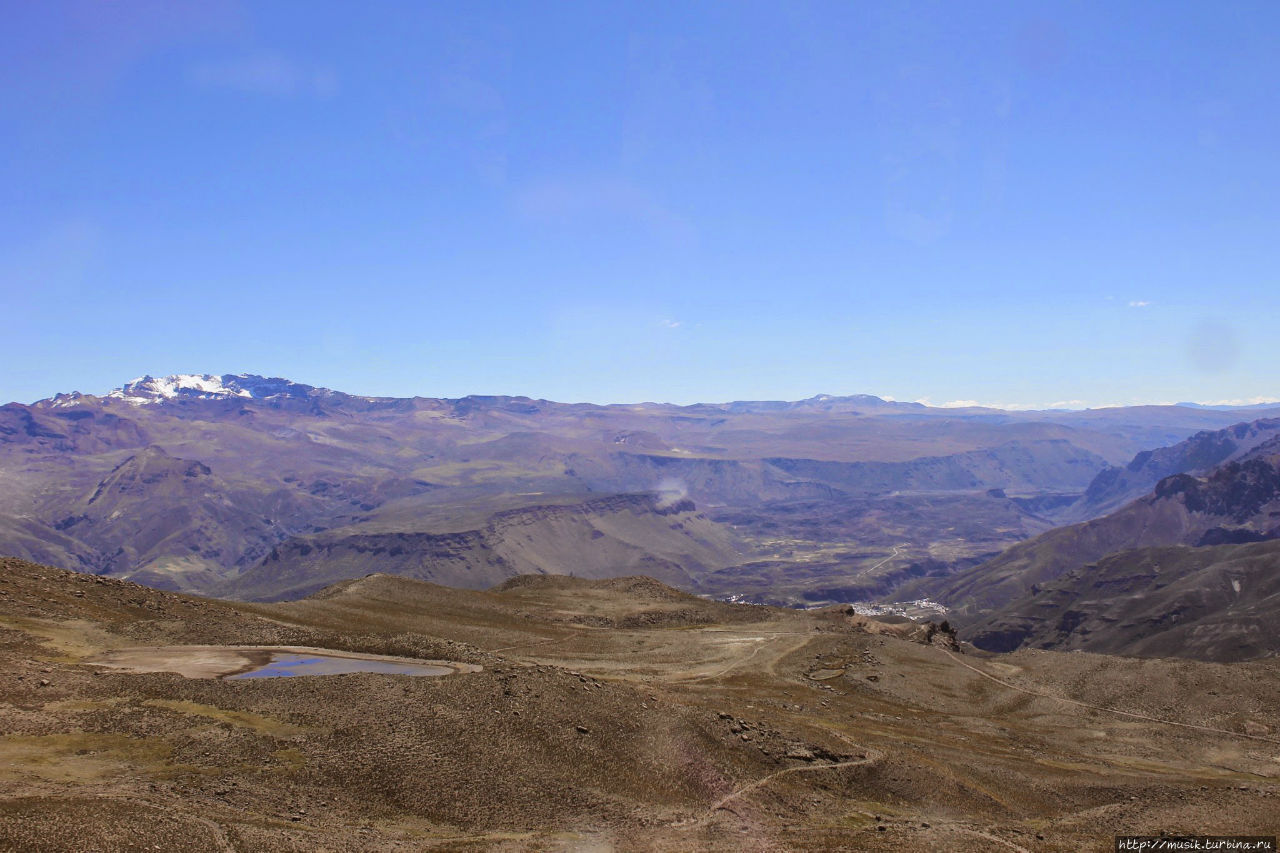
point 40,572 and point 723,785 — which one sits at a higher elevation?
point 40,572

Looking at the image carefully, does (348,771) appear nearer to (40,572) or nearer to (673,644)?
(40,572)

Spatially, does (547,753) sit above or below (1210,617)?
above

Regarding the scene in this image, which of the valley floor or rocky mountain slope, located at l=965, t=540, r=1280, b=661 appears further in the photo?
rocky mountain slope, located at l=965, t=540, r=1280, b=661

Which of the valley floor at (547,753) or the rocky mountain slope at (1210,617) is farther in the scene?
the rocky mountain slope at (1210,617)

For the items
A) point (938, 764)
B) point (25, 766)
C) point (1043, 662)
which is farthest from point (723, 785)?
point (1043, 662)

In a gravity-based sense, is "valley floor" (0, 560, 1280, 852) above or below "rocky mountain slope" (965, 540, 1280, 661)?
above

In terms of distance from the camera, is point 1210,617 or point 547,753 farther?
point 1210,617

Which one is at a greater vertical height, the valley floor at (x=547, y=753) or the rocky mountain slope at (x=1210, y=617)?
the valley floor at (x=547, y=753)

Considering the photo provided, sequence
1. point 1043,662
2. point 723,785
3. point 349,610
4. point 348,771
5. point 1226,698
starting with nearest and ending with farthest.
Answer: point 348,771 < point 723,785 < point 1226,698 < point 349,610 < point 1043,662
